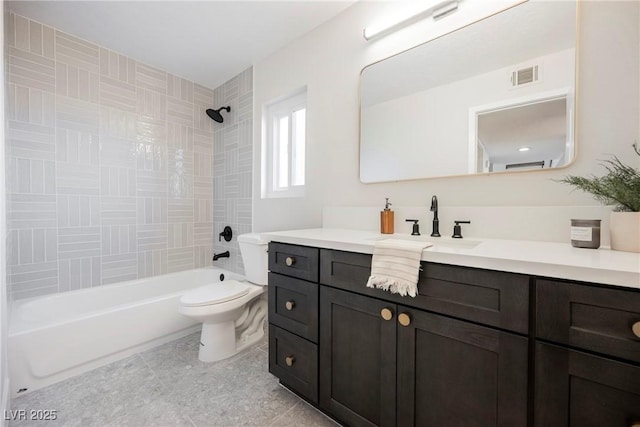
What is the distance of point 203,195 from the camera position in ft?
9.20

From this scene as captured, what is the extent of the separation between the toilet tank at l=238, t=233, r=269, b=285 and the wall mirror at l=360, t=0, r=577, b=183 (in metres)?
0.90

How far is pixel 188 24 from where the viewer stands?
73.4 inches

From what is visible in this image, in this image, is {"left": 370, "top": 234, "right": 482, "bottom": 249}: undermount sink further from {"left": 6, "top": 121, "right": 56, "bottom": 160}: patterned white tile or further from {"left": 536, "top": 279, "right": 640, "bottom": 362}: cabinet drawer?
{"left": 6, "top": 121, "right": 56, "bottom": 160}: patterned white tile

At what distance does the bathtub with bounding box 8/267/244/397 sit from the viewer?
4.82 feet

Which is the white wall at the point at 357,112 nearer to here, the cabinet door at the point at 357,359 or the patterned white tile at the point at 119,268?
the cabinet door at the point at 357,359

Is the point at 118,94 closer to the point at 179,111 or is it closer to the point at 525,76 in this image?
the point at 179,111

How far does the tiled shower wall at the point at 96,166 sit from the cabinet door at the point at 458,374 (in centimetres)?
225

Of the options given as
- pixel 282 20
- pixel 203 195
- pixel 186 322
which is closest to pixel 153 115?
pixel 203 195

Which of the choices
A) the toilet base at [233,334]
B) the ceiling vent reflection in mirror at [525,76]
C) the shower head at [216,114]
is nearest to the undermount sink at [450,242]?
the ceiling vent reflection in mirror at [525,76]

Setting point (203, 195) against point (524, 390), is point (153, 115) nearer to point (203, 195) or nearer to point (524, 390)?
point (203, 195)

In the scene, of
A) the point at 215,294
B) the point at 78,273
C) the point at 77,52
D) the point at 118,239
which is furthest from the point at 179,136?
the point at 215,294

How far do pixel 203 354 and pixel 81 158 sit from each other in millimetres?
1820

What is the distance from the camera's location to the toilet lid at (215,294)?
1.72m

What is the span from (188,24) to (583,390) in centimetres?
272
